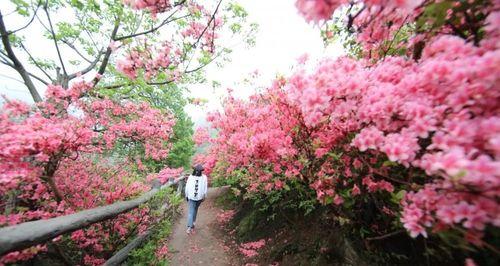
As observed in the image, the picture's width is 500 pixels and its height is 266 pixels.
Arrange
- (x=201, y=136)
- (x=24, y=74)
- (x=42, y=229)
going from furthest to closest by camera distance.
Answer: (x=201, y=136), (x=24, y=74), (x=42, y=229)

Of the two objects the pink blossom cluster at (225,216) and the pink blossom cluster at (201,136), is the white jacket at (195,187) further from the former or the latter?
the pink blossom cluster at (225,216)

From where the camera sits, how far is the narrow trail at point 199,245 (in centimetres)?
680

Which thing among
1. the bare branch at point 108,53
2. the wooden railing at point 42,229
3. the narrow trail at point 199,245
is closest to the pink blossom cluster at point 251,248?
the narrow trail at point 199,245

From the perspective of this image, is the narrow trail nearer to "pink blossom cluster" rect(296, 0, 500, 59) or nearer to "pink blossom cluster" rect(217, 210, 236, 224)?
"pink blossom cluster" rect(217, 210, 236, 224)

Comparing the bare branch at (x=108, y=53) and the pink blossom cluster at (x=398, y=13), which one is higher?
the bare branch at (x=108, y=53)

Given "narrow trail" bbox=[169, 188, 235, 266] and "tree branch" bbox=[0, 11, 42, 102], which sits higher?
"tree branch" bbox=[0, 11, 42, 102]

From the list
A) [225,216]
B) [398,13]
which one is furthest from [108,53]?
[225,216]

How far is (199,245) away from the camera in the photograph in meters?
7.80

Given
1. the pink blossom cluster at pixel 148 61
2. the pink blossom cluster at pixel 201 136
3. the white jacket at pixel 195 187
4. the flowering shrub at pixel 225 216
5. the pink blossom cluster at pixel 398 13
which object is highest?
the pink blossom cluster at pixel 148 61

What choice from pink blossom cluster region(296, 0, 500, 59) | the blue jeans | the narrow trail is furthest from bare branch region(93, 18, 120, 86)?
pink blossom cluster region(296, 0, 500, 59)

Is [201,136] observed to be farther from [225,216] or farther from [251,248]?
[225,216]

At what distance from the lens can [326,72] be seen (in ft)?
5.97

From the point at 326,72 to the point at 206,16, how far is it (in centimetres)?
490

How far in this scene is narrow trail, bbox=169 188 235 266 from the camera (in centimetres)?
680
